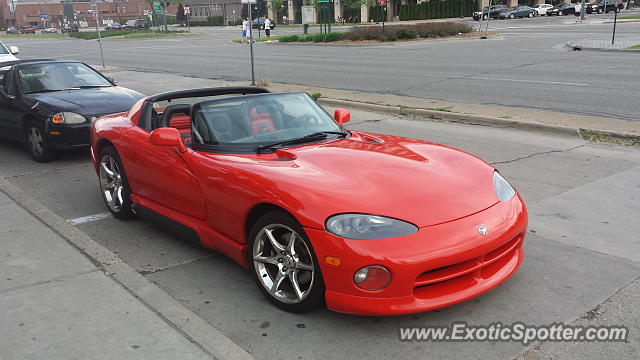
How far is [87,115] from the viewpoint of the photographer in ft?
26.0

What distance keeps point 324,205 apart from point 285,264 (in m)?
0.51

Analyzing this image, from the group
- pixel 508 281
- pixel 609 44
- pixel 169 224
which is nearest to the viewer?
pixel 508 281

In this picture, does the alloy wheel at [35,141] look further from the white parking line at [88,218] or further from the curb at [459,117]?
the curb at [459,117]

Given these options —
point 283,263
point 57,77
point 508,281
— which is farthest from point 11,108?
point 508,281

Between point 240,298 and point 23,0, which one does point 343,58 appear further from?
point 23,0

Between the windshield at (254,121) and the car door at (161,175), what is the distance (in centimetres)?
29

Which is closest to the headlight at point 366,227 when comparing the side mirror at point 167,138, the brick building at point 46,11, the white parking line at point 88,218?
the side mirror at point 167,138

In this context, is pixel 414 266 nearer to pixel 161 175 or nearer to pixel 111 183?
pixel 161 175

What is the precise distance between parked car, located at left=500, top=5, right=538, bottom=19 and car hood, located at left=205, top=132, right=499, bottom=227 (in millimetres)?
65135

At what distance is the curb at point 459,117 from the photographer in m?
8.88

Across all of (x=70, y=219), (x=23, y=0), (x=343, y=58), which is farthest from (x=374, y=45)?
(x=23, y=0)

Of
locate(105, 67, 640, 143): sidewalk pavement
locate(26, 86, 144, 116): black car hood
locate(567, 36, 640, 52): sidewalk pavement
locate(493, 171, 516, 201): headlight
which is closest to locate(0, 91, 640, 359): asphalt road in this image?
locate(493, 171, 516, 201): headlight

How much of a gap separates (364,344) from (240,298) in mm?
1030

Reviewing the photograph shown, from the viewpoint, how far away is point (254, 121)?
461 cm
